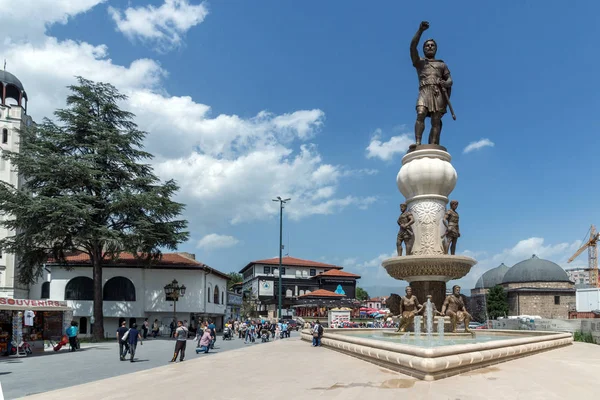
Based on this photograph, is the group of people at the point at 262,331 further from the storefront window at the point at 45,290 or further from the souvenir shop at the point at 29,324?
the storefront window at the point at 45,290

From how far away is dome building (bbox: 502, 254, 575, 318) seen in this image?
75688 millimetres

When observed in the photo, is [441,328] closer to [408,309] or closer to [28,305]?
[408,309]

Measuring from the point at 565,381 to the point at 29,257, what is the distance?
3458cm

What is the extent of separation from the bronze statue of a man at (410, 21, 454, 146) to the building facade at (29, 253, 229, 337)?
28.6m

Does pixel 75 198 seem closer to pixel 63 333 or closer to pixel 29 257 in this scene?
pixel 29 257

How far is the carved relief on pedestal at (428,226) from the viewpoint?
16.5 m

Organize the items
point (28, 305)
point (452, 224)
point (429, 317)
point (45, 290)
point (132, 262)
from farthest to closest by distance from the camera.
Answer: point (45, 290), point (132, 262), point (28, 305), point (452, 224), point (429, 317)

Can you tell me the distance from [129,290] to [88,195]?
1015 cm

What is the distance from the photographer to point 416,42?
17844mm

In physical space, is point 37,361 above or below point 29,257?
below

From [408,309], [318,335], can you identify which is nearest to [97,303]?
[318,335]

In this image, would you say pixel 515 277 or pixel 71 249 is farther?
pixel 515 277

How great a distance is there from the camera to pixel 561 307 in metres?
75.3

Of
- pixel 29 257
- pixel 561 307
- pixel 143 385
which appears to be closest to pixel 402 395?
pixel 143 385
